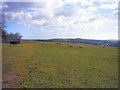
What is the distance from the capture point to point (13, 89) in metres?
6.79

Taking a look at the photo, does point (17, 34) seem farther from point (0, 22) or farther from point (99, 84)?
point (99, 84)

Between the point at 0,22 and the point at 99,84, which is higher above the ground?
the point at 0,22

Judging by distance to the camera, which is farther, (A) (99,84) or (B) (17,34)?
(B) (17,34)

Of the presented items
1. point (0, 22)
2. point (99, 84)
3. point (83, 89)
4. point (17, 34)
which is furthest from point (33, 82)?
point (17, 34)

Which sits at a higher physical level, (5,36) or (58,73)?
(5,36)

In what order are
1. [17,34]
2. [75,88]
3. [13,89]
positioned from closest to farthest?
1. [13,89]
2. [75,88]
3. [17,34]

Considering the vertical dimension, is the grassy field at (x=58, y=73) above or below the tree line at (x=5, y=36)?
below

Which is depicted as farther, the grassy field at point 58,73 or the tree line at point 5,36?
→ the tree line at point 5,36

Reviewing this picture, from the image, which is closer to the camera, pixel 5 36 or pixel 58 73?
pixel 58 73

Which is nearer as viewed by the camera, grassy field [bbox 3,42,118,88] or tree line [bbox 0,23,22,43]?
grassy field [bbox 3,42,118,88]

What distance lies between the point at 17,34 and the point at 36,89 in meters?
78.9

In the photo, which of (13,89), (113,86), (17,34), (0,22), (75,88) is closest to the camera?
(13,89)

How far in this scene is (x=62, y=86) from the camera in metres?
7.44

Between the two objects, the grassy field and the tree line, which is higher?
the tree line
